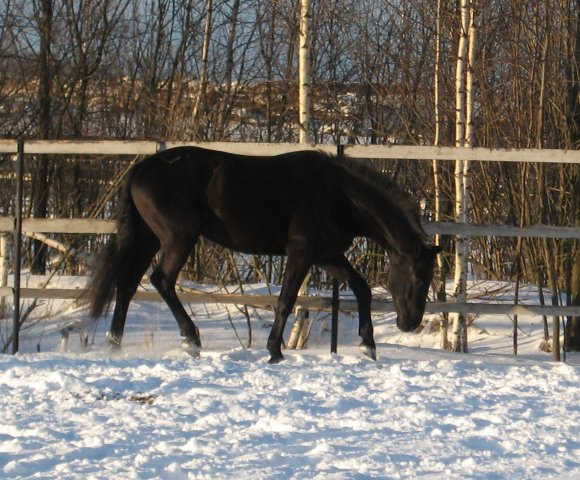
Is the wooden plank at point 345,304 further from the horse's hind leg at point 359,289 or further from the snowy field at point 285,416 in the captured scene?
the snowy field at point 285,416

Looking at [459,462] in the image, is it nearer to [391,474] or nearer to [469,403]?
[391,474]

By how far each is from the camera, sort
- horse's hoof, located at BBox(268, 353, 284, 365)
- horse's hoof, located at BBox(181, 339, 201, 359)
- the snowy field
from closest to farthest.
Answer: the snowy field, horse's hoof, located at BBox(268, 353, 284, 365), horse's hoof, located at BBox(181, 339, 201, 359)

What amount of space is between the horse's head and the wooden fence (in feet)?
0.65

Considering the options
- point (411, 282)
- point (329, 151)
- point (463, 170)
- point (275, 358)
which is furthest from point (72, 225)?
point (463, 170)

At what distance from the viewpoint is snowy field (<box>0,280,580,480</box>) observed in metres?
3.51

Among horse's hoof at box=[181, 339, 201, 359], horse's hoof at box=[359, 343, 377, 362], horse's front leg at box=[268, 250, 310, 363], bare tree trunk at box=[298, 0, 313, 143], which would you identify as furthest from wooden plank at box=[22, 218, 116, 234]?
bare tree trunk at box=[298, 0, 313, 143]

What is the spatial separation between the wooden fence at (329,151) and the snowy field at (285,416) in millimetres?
444

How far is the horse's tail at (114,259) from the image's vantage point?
21.8 ft

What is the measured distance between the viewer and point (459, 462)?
3609 millimetres

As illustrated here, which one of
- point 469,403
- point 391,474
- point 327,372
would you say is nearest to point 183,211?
point 327,372

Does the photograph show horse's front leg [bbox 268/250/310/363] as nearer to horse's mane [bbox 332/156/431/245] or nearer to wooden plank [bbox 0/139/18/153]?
horse's mane [bbox 332/156/431/245]

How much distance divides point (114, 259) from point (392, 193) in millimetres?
2168

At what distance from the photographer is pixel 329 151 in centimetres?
693

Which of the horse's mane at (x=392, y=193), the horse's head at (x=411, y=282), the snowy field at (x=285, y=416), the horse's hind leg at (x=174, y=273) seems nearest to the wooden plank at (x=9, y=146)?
the horse's hind leg at (x=174, y=273)
